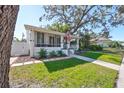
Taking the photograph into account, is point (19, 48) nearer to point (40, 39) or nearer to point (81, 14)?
point (40, 39)

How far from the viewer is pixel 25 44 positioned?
20047 millimetres

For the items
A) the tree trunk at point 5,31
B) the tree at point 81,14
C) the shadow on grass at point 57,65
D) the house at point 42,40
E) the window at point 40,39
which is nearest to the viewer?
the tree trunk at point 5,31

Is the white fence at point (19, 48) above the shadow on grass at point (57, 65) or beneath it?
above

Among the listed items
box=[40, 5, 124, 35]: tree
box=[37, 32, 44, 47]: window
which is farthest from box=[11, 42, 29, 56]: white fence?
box=[40, 5, 124, 35]: tree

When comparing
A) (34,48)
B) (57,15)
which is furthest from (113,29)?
(34,48)

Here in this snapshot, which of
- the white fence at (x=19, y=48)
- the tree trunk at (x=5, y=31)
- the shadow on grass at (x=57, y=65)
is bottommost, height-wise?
the shadow on grass at (x=57, y=65)

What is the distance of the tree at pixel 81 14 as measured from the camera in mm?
34906

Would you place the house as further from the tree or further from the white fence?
the tree

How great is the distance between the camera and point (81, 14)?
3491 cm

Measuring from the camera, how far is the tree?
34906 mm

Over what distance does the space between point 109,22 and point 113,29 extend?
2.60 meters

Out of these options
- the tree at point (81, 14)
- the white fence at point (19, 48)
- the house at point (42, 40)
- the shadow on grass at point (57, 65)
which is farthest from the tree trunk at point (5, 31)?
the tree at point (81, 14)

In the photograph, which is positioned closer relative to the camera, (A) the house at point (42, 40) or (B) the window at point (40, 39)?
(A) the house at point (42, 40)

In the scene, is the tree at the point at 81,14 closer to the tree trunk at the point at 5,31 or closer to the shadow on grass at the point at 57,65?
the shadow on grass at the point at 57,65
